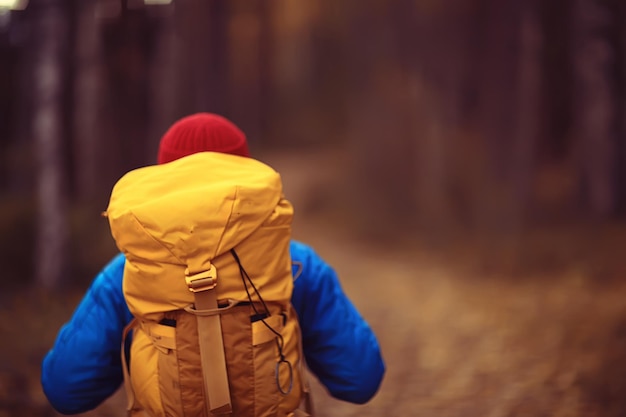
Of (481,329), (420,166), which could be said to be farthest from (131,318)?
(420,166)

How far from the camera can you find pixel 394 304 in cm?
849

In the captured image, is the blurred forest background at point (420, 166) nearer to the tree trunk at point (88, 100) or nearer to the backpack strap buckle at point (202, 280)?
the tree trunk at point (88, 100)

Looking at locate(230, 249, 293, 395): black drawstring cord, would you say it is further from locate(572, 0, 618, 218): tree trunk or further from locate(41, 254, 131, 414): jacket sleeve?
locate(572, 0, 618, 218): tree trunk

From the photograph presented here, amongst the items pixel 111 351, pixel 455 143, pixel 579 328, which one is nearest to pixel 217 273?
→ pixel 111 351

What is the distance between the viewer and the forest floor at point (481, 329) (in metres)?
5.29

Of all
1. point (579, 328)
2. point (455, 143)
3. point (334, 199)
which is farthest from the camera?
point (334, 199)

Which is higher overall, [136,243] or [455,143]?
[136,243]

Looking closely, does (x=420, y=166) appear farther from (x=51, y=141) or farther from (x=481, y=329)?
(x=51, y=141)

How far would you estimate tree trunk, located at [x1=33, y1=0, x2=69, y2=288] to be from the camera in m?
8.11

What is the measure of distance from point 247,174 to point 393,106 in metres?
13.2

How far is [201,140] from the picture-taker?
7.41ft

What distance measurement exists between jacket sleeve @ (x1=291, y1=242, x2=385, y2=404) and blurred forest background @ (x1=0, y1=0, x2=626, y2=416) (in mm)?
2988

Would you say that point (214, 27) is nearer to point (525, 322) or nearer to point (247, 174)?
point (525, 322)

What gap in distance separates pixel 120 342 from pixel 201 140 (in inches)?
27.8
